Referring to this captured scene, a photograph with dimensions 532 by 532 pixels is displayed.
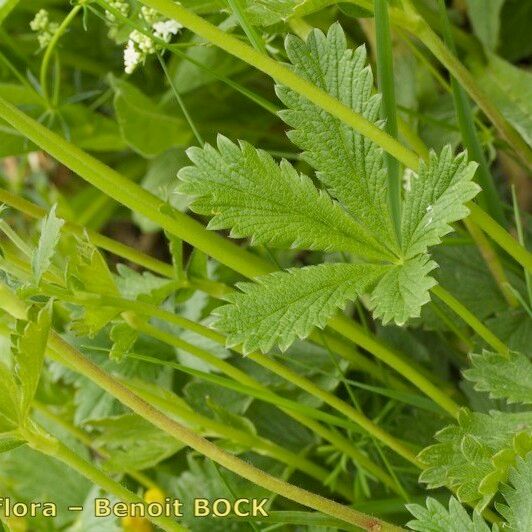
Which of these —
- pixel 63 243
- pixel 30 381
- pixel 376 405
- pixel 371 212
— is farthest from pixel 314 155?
pixel 63 243

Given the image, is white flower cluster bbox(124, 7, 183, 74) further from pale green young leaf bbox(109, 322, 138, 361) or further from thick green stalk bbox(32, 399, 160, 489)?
thick green stalk bbox(32, 399, 160, 489)

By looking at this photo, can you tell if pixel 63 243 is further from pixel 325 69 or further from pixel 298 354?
pixel 325 69

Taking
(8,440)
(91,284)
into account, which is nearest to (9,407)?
(8,440)

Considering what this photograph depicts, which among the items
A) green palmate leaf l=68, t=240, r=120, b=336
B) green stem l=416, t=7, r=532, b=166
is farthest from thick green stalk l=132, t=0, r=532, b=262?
green palmate leaf l=68, t=240, r=120, b=336

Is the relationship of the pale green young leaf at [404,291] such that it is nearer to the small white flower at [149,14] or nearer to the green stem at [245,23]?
the green stem at [245,23]

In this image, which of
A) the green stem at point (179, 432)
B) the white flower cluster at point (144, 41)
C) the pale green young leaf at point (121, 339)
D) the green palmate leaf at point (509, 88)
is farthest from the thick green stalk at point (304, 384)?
the green palmate leaf at point (509, 88)

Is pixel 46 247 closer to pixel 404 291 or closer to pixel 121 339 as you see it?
pixel 121 339
